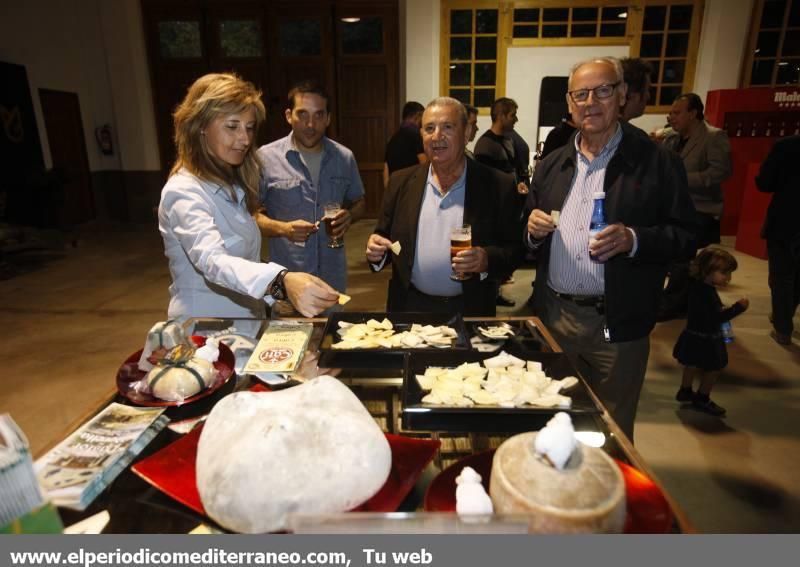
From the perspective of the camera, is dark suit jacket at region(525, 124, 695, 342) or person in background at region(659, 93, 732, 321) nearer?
dark suit jacket at region(525, 124, 695, 342)

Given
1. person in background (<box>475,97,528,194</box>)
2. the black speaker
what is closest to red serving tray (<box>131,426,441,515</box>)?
person in background (<box>475,97,528,194</box>)

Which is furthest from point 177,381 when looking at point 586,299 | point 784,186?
point 784,186

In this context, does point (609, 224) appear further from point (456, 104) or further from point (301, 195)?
point (301, 195)

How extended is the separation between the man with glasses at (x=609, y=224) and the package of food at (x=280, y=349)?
Answer: 0.96m

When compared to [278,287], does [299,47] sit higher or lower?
higher

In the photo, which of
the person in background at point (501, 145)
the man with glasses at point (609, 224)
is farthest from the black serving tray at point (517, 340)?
the person in background at point (501, 145)

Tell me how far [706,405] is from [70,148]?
A: 9.87 meters

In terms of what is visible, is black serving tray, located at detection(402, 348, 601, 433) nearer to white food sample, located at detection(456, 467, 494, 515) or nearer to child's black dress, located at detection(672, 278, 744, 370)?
white food sample, located at detection(456, 467, 494, 515)

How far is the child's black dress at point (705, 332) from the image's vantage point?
2.93 meters

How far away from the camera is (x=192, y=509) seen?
0.87 m

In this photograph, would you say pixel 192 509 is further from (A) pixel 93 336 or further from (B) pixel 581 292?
(A) pixel 93 336

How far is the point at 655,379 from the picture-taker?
3402 millimetres

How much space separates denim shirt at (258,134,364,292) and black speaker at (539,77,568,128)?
5719 mm

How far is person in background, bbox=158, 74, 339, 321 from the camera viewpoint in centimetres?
162
